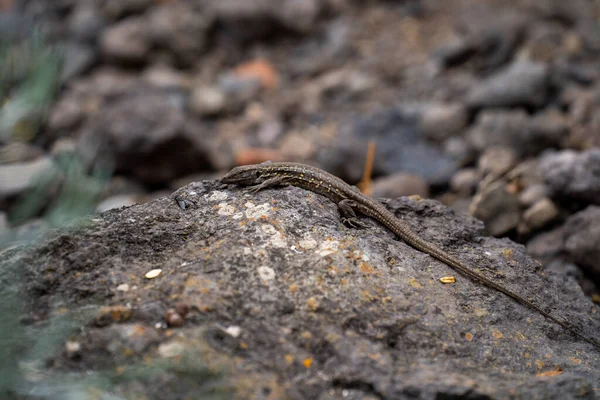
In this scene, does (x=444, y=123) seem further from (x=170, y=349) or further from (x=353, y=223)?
(x=170, y=349)

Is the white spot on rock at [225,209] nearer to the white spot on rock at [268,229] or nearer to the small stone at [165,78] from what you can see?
the white spot on rock at [268,229]

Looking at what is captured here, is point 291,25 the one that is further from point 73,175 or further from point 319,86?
point 73,175

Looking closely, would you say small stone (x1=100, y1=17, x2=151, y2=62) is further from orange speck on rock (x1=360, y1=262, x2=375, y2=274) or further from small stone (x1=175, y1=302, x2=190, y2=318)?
small stone (x1=175, y1=302, x2=190, y2=318)

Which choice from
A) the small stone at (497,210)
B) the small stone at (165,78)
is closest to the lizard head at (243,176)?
the small stone at (497,210)

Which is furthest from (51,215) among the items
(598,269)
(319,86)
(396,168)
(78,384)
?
(319,86)

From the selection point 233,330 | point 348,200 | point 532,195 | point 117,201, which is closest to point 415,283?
point 348,200

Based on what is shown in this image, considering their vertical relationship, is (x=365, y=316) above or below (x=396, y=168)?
above

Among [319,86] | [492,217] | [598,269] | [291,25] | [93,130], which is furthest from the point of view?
[291,25]

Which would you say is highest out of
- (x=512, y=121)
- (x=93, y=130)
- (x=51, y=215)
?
(x=51, y=215)
